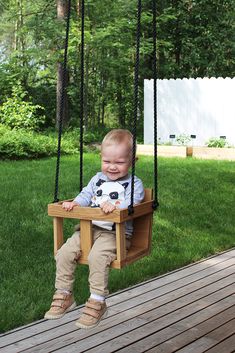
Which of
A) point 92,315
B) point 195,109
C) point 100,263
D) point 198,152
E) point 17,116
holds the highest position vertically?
point 195,109

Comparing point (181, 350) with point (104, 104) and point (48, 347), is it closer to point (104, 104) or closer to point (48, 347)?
point (48, 347)

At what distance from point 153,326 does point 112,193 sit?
1.42 meters

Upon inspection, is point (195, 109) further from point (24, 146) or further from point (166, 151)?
point (24, 146)

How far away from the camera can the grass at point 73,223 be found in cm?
466

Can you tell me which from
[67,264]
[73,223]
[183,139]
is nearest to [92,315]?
[67,264]

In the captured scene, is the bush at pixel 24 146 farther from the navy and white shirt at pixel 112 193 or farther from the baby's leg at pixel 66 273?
the baby's leg at pixel 66 273

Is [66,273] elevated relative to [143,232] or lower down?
lower down

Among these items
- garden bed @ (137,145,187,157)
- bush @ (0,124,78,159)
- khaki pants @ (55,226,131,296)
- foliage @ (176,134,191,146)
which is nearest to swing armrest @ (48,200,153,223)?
khaki pants @ (55,226,131,296)

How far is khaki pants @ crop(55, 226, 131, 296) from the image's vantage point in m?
2.57

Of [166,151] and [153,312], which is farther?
[166,151]

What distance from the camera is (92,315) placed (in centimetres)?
252

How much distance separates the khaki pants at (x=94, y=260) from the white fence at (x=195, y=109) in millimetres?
11986

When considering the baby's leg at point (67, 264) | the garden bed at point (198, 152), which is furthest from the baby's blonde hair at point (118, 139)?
the garden bed at point (198, 152)

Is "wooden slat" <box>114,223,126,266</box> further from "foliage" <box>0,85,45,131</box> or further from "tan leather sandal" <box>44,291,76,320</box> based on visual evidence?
"foliage" <box>0,85,45,131</box>
